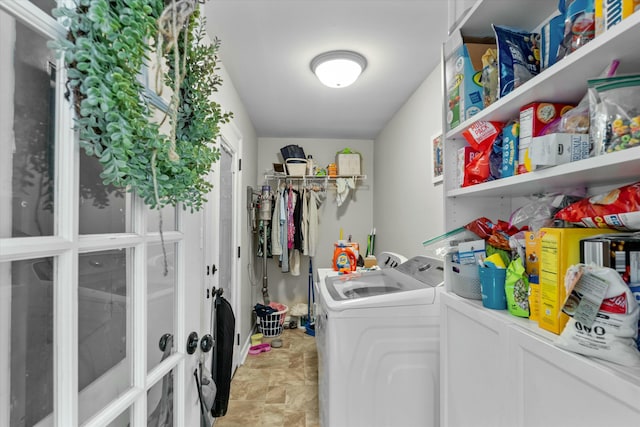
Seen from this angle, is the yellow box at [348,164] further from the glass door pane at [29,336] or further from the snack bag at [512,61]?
the glass door pane at [29,336]

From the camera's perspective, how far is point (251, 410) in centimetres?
218

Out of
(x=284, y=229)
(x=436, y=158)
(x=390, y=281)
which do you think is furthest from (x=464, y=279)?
(x=284, y=229)

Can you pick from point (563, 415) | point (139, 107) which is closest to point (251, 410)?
point (563, 415)

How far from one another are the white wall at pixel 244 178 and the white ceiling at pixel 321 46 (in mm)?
120

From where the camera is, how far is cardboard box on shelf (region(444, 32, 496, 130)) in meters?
1.08

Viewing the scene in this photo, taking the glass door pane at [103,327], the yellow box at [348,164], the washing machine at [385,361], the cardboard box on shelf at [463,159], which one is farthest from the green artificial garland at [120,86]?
the yellow box at [348,164]

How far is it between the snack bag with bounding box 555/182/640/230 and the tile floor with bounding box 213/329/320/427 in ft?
6.54

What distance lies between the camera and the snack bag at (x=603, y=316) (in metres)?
0.57

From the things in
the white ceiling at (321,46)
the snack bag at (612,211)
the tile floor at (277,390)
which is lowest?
A: the tile floor at (277,390)

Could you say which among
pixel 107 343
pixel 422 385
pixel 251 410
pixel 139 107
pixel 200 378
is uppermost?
pixel 139 107

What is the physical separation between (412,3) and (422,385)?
1942 mm

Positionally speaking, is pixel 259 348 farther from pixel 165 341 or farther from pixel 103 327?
pixel 103 327

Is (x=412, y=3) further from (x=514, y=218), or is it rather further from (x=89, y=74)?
(x=89, y=74)

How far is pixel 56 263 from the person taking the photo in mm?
543
